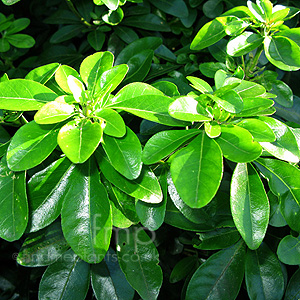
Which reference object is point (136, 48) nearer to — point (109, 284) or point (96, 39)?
point (96, 39)

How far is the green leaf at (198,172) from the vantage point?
0.69 m

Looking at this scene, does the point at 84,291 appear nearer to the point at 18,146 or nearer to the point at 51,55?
the point at 18,146

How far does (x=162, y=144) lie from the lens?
30.7 inches

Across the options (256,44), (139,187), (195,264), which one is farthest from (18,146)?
(195,264)

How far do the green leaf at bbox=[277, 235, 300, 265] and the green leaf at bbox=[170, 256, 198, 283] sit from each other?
40cm

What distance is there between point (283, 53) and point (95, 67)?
0.51 meters

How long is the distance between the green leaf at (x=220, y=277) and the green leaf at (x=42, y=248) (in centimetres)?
42

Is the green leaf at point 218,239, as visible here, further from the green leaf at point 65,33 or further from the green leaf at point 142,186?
the green leaf at point 65,33

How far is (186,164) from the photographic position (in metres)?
0.74

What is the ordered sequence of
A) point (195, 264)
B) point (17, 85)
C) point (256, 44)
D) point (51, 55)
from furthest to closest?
point (51, 55) → point (195, 264) → point (256, 44) → point (17, 85)

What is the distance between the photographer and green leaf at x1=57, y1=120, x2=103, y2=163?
27.0 inches

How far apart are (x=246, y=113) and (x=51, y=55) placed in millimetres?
1048

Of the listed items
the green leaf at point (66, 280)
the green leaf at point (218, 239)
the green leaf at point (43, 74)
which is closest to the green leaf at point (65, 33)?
the green leaf at point (43, 74)

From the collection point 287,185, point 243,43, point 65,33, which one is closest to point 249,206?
point 287,185
